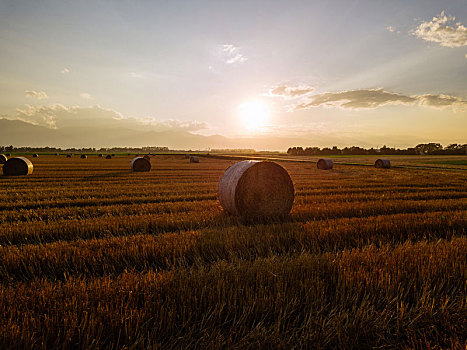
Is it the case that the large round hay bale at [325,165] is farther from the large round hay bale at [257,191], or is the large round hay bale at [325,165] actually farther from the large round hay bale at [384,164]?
the large round hay bale at [257,191]

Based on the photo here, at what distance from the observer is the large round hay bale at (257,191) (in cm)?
796

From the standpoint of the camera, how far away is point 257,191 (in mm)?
8102

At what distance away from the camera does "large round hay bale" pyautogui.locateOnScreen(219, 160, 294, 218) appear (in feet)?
26.1

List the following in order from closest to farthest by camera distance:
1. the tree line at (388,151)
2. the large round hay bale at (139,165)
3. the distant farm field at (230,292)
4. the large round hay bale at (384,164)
A: the distant farm field at (230,292) < the large round hay bale at (139,165) < the large round hay bale at (384,164) < the tree line at (388,151)

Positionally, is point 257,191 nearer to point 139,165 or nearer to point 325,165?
point 139,165

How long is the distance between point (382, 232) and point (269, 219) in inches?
120

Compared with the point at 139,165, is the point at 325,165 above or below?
below

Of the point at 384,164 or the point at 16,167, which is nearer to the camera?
the point at 16,167

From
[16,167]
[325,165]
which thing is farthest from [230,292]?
[325,165]

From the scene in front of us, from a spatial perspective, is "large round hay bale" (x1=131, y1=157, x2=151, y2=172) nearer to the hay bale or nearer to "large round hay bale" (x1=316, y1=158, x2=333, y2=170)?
the hay bale

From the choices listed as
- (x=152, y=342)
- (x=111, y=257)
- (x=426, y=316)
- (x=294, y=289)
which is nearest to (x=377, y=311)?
(x=426, y=316)

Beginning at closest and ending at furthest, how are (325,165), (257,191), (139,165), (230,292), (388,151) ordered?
(230,292) < (257,191) < (139,165) < (325,165) < (388,151)

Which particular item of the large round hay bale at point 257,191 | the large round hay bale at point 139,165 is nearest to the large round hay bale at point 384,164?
the large round hay bale at point 139,165

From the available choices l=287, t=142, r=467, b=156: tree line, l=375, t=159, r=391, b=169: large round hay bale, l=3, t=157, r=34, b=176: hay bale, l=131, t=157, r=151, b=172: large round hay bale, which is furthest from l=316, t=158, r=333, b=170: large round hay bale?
l=287, t=142, r=467, b=156: tree line
